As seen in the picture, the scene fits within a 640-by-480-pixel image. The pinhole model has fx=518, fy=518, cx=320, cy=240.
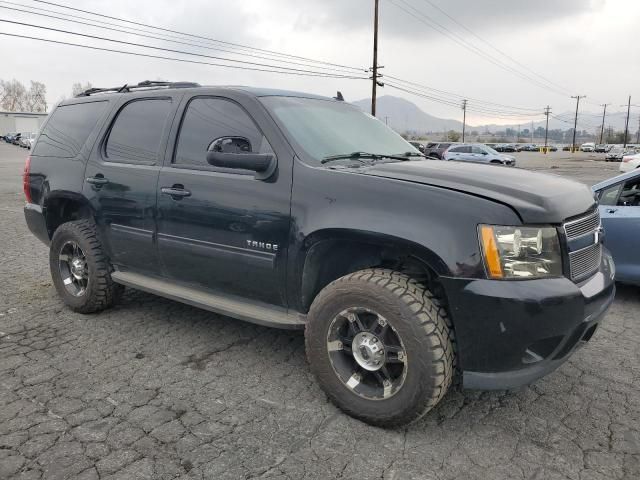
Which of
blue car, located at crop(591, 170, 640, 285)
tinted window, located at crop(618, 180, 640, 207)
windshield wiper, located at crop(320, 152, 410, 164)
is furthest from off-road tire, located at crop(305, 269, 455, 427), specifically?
tinted window, located at crop(618, 180, 640, 207)

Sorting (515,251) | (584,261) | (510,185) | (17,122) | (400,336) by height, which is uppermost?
(17,122)

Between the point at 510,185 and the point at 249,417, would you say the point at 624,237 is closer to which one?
the point at 510,185

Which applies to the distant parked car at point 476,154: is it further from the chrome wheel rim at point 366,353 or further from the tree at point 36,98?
the tree at point 36,98

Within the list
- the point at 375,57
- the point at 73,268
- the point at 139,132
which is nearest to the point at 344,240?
the point at 139,132

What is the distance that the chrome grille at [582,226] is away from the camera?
2.72 m

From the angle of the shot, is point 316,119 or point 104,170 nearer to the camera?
point 316,119

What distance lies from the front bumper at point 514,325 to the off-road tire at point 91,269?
2992mm

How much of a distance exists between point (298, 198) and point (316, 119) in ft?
2.79

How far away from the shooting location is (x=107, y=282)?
4348 mm

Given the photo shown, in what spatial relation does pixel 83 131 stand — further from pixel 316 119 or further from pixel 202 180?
pixel 316 119

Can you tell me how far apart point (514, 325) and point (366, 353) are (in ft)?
2.60

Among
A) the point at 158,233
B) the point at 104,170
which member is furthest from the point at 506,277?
the point at 104,170

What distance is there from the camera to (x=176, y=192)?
361 cm

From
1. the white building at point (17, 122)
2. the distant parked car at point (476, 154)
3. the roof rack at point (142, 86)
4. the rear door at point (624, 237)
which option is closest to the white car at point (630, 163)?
the distant parked car at point (476, 154)
